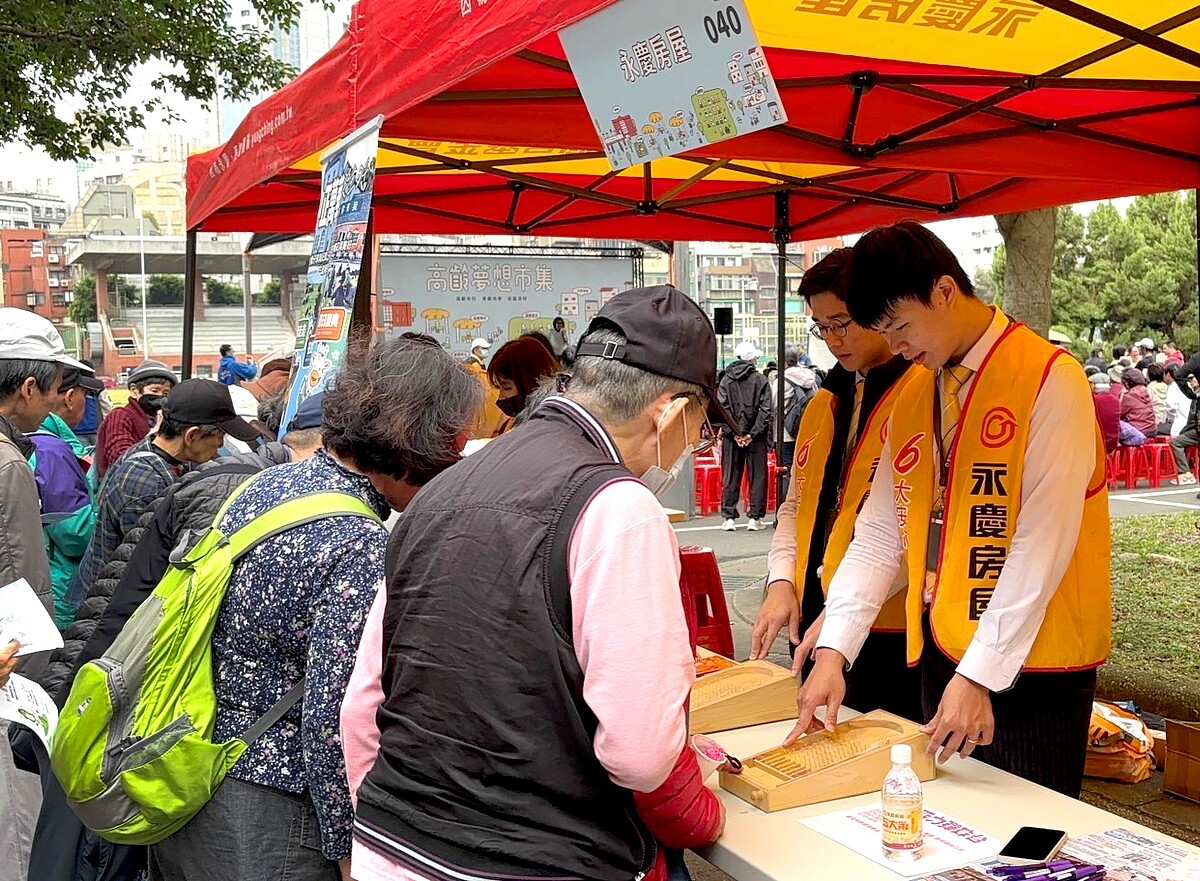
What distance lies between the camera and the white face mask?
1.58 metres

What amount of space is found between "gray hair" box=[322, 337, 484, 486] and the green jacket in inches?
78.8

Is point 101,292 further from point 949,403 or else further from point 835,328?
point 949,403

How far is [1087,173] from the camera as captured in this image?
379cm

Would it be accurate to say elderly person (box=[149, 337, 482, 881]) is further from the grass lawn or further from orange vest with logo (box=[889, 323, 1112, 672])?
the grass lawn

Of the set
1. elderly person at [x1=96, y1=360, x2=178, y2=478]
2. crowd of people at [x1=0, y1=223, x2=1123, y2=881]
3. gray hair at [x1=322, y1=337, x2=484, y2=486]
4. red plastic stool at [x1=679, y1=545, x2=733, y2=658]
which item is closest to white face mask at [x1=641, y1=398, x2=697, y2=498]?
crowd of people at [x1=0, y1=223, x2=1123, y2=881]

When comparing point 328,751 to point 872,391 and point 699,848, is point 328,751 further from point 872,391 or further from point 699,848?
point 872,391

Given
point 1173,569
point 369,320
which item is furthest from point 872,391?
point 1173,569

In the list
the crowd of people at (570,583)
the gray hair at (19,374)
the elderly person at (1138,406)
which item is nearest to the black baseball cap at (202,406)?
the crowd of people at (570,583)

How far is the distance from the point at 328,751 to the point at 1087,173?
326 centimetres

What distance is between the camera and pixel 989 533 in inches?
83.0

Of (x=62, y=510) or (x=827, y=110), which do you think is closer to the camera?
(x=827, y=110)

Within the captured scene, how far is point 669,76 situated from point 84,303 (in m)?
51.9

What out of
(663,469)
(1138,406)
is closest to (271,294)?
(1138,406)

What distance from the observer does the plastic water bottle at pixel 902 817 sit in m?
1.70
